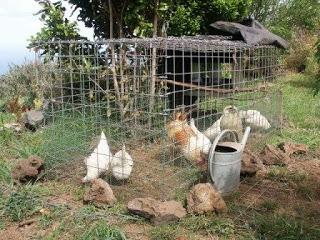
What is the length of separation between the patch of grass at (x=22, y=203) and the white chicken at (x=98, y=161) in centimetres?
51

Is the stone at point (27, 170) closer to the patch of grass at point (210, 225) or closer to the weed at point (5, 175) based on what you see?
the weed at point (5, 175)

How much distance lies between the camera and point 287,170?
15.3ft

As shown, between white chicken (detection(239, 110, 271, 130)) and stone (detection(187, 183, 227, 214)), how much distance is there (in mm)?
2027

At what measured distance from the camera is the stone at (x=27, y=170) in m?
4.33

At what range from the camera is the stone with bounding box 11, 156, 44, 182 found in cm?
433

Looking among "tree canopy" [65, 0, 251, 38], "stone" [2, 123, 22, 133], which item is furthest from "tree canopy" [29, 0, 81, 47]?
"stone" [2, 123, 22, 133]

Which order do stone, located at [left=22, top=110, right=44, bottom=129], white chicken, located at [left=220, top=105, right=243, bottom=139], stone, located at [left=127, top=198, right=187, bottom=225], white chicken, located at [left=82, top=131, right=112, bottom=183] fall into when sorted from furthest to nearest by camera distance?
stone, located at [left=22, top=110, right=44, bottom=129]
white chicken, located at [left=220, top=105, right=243, bottom=139]
white chicken, located at [left=82, top=131, right=112, bottom=183]
stone, located at [left=127, top=198, right=187, bottom=225]

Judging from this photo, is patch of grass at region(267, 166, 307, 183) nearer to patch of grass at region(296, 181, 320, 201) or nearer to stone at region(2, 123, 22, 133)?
patch of grass at region(296, 181, 320, 201)

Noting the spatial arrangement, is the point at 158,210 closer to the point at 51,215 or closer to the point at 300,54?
the point at 51,215

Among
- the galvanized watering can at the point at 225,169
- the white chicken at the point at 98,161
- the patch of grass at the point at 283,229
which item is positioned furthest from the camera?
the white chicken at the point at 98,161

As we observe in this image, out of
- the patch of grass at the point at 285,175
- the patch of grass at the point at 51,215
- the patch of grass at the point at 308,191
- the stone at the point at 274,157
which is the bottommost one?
the patch of grass at the point at 51,215

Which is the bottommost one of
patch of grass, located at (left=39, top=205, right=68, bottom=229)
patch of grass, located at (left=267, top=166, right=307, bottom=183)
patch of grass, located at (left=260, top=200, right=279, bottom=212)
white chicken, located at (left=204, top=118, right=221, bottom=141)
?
patch of grass, located at (left=39, top=205, right=68, bottom=229)

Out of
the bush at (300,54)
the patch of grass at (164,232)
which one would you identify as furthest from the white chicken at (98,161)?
the bush at (300,54)

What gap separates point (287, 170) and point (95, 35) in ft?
13.3
